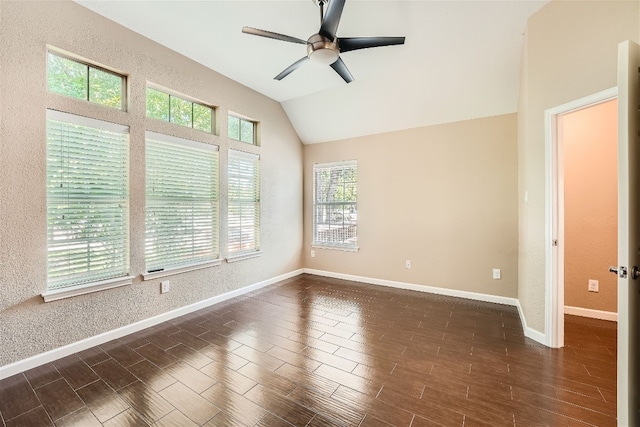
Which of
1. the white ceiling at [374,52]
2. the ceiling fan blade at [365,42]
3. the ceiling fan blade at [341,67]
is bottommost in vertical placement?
the ceiling fan blade at [365,42]

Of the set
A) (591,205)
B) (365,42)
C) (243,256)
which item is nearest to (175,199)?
(243,256)

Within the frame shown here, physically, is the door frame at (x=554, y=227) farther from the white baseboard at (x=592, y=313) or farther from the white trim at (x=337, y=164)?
the white trim at (x=337, y=164)

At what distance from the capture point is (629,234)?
1.26 metres

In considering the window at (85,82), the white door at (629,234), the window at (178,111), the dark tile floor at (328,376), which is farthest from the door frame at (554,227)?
the window at (85,82)

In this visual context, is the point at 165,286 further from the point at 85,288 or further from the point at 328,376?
the point at 328,376

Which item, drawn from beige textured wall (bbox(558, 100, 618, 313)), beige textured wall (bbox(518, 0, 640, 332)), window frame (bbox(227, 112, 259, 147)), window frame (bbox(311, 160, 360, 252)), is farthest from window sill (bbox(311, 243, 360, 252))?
beige textured wall (bbox(558, 100, 618, 313))

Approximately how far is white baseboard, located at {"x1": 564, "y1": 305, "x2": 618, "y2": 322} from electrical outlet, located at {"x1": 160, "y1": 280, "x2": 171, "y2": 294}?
15.6 ft

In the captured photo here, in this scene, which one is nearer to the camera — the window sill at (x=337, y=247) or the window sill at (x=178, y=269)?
the window sill at (x=178, y=269)

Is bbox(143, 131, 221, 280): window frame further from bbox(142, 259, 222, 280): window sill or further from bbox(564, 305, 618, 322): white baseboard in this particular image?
bbox(564, 305, 618, 322): white baseboard

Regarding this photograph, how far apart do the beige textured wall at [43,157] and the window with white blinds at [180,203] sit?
138 mm

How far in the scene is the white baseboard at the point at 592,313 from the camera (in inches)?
119

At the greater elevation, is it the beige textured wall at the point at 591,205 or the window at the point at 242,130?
the window at the point at 242,130

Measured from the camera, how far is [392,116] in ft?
14.0

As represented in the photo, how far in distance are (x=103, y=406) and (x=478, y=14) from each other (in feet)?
14.1
